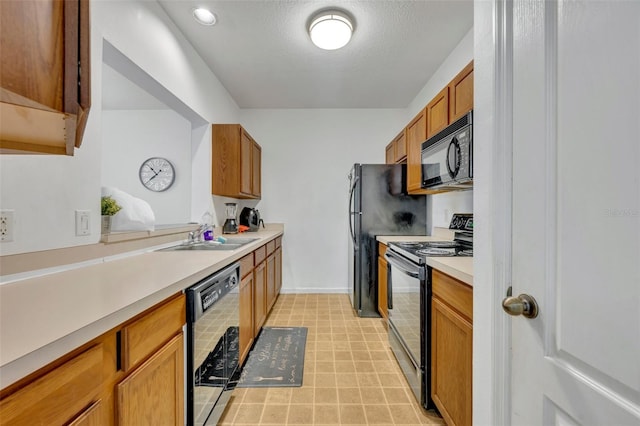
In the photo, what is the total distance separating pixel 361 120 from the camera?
3979 millimetres

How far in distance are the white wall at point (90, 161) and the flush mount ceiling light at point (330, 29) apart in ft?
3.64

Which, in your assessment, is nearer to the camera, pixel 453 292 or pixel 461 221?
pixel 453 292

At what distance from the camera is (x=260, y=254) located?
246 centimetres

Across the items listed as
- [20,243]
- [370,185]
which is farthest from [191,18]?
[370,185]

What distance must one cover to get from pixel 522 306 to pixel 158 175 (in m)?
3.76

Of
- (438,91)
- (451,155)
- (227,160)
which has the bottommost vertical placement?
(451,155)

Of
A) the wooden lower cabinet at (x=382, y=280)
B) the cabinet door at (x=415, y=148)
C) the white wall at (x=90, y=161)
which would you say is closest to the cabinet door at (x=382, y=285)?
the wooden lower cabinet at (x=382, y=280)

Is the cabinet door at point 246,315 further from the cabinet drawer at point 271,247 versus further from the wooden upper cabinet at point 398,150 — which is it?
the wooden upper cabinet at point 398,150

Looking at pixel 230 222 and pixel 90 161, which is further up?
pixel 90 161

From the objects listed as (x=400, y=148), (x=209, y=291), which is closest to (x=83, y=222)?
(x=209, y=291)

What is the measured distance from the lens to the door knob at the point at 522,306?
71 centimetres

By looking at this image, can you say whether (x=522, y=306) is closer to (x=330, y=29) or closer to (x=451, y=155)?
(x=451, y=155)

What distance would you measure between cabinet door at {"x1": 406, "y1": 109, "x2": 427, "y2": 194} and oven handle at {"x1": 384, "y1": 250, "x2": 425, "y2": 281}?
793 millimetres

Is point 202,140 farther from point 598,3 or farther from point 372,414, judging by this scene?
point 598,3
